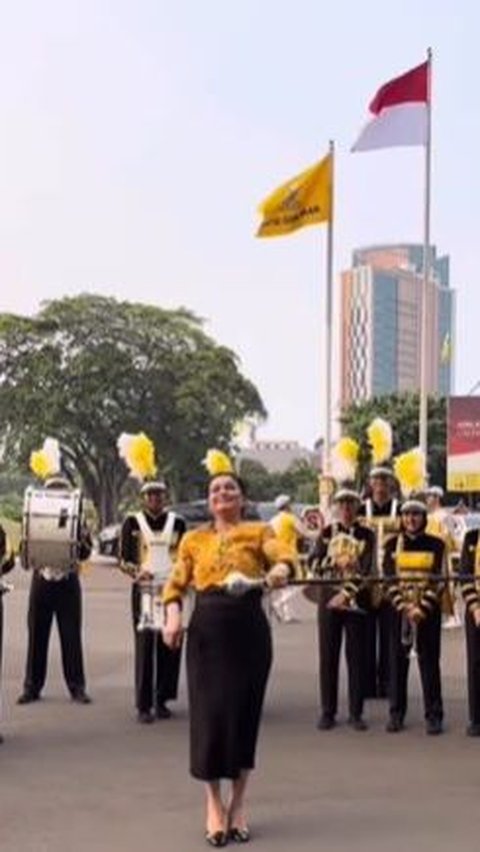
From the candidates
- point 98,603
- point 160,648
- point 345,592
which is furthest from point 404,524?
point 98,603

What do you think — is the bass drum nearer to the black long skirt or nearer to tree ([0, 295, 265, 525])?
the black long skirt

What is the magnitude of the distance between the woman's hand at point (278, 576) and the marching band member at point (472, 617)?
2.69m

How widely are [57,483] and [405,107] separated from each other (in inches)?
505

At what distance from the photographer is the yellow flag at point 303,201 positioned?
21578 millimetres

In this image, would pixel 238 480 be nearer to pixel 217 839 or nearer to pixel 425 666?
pixel 217 839

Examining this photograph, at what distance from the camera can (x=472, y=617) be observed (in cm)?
885

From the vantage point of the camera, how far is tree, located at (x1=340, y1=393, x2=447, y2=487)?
51438mm

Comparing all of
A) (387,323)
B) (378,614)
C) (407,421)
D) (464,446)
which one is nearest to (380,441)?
(378,614)

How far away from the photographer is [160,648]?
9.85m

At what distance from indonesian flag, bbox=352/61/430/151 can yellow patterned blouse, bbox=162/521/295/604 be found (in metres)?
15.4

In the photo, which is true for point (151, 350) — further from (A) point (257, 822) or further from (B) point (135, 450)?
(A) point (257, 822)

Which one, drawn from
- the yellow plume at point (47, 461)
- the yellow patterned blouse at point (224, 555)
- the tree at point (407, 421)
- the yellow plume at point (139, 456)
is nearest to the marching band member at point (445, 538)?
the yellow plume at point (139, 456)

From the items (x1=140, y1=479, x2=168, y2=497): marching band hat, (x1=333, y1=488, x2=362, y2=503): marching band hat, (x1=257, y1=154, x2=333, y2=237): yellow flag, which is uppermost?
(x1=257, y1=154, x2=333, y2=237): yellow flag

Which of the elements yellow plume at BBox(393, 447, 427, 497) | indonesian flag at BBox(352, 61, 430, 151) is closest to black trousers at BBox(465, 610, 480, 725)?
yellow plume at BBox(393, 447, 427, 497)
